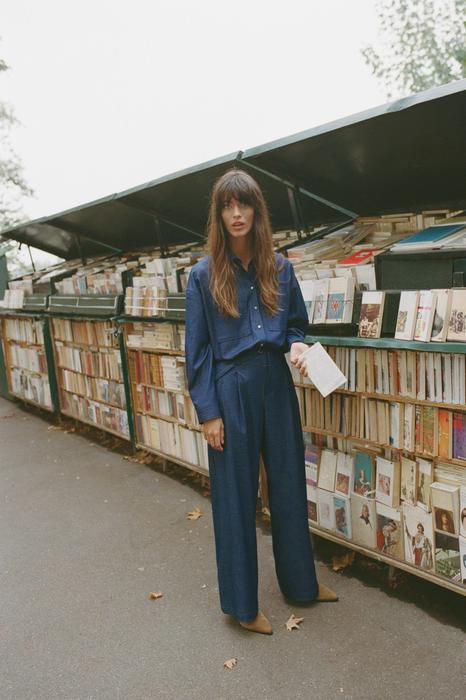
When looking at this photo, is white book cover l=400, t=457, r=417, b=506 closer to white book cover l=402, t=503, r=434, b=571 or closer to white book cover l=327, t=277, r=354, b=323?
white book cover l=402, t=503, r=434, b=571

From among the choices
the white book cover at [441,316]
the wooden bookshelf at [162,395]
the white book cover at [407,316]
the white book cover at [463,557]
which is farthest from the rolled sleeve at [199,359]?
the wooden bookshelf at [162,395]

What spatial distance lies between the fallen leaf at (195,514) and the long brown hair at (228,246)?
204cm

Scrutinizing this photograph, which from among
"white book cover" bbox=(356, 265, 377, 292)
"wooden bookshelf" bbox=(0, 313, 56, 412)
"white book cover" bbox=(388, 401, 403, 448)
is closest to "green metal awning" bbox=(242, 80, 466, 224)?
"white book cover" bbox=(356, 265, 377, 292)

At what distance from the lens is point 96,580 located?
3268 millimetres

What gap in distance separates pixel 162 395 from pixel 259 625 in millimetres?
2423

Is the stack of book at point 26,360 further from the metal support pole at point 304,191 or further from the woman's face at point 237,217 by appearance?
the woman's face at point 237,217

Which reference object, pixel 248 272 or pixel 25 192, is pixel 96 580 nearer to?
pixel 248 272

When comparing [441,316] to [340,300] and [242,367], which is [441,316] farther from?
[242,367]

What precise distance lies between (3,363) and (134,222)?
364 centimetres

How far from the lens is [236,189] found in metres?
2.40

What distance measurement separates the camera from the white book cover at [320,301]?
9.73 ft

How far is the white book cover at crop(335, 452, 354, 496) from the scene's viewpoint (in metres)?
3.08

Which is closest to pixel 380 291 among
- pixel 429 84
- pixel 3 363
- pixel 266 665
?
pixel 266 665

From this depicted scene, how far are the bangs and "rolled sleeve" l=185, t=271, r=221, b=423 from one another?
39 cm
